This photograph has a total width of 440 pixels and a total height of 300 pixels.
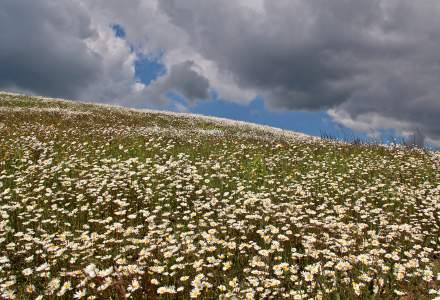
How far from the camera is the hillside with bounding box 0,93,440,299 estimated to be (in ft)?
21.3

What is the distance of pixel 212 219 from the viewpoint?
8867mm

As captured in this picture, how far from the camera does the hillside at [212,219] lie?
6480 mm

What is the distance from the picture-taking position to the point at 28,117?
25.2 m

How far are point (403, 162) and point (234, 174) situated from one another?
21.2ft

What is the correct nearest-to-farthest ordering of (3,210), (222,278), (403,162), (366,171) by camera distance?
(222,278) → (3,210) → (366,171) → (403,162)

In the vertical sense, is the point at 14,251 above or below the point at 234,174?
below

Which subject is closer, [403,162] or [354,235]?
[354,235]

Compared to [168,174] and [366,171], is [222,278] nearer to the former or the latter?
[168,174]

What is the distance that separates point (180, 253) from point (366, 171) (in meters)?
8.59

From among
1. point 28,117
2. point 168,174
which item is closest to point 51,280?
point 168,174

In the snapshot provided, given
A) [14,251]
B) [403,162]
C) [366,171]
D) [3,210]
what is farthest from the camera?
[403,162]

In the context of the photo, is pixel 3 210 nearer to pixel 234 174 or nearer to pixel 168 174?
pixel 168 174

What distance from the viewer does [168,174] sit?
1298 centimetres

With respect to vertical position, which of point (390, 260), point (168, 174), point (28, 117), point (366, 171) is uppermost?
point (28, 117)
